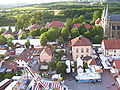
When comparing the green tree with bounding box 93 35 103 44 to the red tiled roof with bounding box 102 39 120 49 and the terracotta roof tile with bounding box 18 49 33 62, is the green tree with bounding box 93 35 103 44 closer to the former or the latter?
the red tiled roof with bounding box 102 39 120 49

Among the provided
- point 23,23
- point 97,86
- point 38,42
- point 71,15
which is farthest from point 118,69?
point 71,15

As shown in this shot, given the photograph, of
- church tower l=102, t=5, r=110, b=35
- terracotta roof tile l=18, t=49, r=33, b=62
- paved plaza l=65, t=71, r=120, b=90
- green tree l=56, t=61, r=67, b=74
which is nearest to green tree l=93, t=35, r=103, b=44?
church tower l=102, t=5, r=110, b=35

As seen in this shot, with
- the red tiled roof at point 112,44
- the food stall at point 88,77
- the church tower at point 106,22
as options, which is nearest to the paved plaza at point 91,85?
the food stall at point 88,77

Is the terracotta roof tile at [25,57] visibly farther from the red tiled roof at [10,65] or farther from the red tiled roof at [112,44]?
the red tiled roof at [112,44]

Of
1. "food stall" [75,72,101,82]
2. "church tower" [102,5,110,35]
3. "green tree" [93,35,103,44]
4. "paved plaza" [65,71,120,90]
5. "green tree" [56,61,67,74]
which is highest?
"church tower" [102,5,110,35]

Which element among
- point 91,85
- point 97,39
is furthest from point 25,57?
point 97,39

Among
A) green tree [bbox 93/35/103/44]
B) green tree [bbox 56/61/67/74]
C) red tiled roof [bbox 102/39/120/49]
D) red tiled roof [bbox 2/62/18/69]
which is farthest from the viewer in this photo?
green tree [bbox 93/35/103/44]

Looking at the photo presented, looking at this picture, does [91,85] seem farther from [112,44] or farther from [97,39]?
[97,39]

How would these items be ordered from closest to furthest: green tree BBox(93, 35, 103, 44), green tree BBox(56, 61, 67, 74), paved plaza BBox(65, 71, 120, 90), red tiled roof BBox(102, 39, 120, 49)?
paved plaza BBox(65, 71, 120, 90) < green tree BBox(56, 61, 67, 74) < red tiled roof BBox(102, 39, 120, 49) < green tree BBox(93, 35, 103, 44)

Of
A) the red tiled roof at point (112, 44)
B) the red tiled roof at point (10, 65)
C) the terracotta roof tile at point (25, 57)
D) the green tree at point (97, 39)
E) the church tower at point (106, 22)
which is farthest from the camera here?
the church tower at point (106, 22)

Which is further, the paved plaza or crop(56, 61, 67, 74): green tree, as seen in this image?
crop(56, 61, 67, 74): green tree

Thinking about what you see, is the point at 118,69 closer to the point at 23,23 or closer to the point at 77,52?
the point at 77,52

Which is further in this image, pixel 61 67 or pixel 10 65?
pixel 10 65
